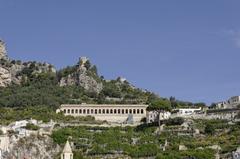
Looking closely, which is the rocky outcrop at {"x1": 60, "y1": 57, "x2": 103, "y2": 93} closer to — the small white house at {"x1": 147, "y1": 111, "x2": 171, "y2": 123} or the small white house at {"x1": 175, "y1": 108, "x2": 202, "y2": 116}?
the small white house at {"x1": 147, "y1": 111, "x2": 171, "y2": 123}

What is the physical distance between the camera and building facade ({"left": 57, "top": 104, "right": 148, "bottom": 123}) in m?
110

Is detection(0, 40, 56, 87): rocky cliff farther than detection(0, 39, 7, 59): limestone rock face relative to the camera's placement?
No

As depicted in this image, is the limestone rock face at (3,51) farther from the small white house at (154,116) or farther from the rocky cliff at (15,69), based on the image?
the small white house at (154,116)

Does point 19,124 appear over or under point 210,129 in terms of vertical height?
over

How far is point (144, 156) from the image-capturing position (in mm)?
85438

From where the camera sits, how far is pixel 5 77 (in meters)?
129

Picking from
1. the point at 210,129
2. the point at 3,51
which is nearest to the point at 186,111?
the point at 210,129

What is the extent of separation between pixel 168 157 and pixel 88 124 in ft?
73.3

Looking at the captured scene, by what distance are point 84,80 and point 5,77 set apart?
14.5m

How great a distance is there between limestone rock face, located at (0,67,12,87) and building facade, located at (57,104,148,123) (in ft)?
67.8

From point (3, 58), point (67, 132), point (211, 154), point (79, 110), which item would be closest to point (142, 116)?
point (79, 110)

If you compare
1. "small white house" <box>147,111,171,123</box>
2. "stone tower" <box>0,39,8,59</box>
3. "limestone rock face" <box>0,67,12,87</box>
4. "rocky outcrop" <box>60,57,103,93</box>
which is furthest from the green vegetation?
"stone tower" <box>0,39,8,59</box>

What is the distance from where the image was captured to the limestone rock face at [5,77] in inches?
5037

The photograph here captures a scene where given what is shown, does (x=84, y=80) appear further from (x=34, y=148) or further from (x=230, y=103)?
(x=34, y=148)
